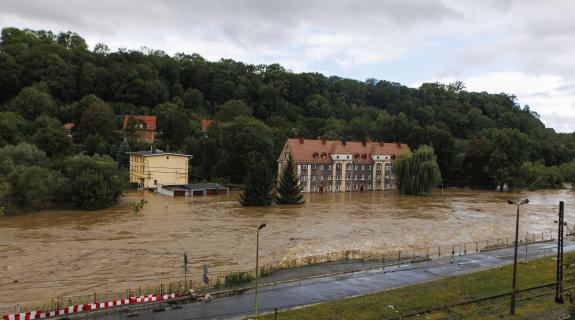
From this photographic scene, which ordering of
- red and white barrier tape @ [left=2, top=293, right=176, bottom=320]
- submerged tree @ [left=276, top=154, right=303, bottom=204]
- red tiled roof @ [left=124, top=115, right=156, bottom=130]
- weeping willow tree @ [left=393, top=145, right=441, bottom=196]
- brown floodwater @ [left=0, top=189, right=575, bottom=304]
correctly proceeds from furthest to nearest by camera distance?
red tiled roof @ [left=124, top=115, right=156, bottom=130] → weeping willow tree @ [left=393, top=145, right=441, bottom=196] → submerged tree @ [left=276, top=154, right=303, bottom=204] → brown floodwater @ [left=0, top=189, right=575, bottom=304] → red and white barrier tape @ [left=2, top=293, right=176, bottom=320]

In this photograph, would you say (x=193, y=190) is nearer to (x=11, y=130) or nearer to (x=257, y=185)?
(x=257, y=185)

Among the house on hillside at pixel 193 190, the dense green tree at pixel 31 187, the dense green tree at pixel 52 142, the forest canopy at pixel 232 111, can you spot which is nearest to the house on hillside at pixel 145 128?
the forest canopy at pixel 232 111

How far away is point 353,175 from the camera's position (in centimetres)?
8362

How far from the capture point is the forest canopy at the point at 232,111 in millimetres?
85625

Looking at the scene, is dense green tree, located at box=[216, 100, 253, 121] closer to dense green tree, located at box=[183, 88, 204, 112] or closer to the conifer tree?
dense green tree, located at box=[183, 88, 204, 112]

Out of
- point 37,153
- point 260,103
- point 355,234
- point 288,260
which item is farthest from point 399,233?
point 260,103

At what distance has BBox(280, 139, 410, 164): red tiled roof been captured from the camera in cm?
7862

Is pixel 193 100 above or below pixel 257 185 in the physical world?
above

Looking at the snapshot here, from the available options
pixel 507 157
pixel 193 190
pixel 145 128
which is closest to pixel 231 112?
pixel 145 128

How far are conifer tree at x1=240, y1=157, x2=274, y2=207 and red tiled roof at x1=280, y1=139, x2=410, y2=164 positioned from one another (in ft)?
55.1

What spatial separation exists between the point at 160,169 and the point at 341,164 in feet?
99.7

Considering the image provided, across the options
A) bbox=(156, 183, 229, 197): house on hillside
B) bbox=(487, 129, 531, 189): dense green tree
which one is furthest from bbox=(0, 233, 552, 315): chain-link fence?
bbox=(487, 129, 531, 189): dense green tree

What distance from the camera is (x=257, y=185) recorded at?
60.2 m

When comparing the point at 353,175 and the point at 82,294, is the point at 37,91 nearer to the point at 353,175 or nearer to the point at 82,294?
the point at 353,175
